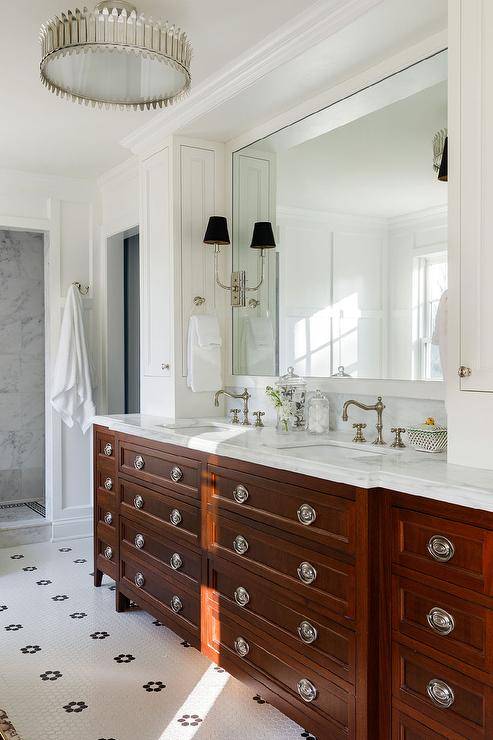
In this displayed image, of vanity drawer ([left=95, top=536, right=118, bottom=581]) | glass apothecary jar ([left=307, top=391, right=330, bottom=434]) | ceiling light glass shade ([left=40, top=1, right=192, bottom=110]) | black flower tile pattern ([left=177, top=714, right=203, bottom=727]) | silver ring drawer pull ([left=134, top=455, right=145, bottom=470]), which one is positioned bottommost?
black flower tile pattern ([left=177, top=714, right=203, bottom=727])

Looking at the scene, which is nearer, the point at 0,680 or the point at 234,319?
the point at 0,680

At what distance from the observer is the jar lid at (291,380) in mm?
2957

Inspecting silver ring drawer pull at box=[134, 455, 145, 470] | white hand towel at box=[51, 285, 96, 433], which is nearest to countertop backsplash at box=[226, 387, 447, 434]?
silver ring drawer pull at box=[134, 455, 145, 470]

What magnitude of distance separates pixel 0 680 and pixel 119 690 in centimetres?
48

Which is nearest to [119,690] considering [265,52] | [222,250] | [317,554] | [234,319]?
[317,554]

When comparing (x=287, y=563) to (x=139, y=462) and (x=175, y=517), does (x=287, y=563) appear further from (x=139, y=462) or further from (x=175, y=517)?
(x=139, y=462)

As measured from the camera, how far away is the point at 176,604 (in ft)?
9.25

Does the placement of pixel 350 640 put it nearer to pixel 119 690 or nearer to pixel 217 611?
pixel 217 611

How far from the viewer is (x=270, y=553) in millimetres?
2225

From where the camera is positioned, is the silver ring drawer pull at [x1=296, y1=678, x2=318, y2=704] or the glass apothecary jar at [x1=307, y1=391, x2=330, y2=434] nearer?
the silver ring drawer pull at [x1=296, y1=678, x2=318, y2=704]

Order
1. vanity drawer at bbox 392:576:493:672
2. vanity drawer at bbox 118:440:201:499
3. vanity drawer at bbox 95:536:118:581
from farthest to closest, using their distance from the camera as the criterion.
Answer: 1. vanity drawer at bbox 95:536:118:581
2. vanity drawer at bbox 118:440:201:499
3. vanity drawer at bbox 392:576:493:672

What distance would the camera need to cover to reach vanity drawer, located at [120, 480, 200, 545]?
2.71 m

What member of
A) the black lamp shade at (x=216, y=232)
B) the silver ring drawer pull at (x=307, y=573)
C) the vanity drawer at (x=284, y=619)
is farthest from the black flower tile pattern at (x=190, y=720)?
the black lamp shade at (x=216, y=232)

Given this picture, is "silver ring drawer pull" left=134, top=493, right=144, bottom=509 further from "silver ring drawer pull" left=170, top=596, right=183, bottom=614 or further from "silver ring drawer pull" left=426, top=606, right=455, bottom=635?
"silver ring drawer pull" left=426, top=606, right=455, bottom=635
